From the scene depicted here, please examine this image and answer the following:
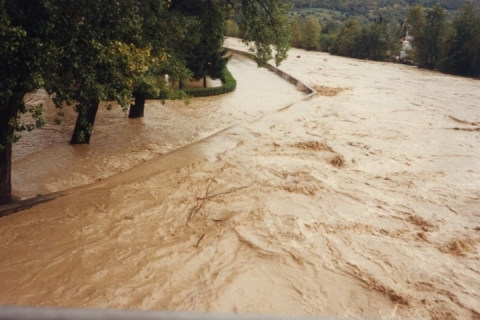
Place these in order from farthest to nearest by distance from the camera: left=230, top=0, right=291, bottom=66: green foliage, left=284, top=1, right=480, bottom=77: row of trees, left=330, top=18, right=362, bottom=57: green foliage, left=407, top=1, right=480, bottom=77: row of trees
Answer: left=330, top=18, right=362, bottom=57: green foliage < left=284, top=1, right=480, bottom=77: row of trees < left=407, top=1, right=480, bottom=77: row of trees < left=230, top=0, right=291, bottom=66: green foliage

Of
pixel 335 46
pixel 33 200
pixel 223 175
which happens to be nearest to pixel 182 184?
pixel 223 175

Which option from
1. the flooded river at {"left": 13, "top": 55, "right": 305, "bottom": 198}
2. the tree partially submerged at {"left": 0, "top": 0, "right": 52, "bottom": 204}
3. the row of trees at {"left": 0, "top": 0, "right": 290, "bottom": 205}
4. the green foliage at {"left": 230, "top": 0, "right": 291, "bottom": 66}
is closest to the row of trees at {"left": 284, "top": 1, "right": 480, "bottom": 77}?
the flooded river at {"left": 13, "top": 55, "right": 305, "bottom": 198}

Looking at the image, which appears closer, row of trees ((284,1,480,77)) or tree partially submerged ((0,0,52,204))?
tree partially submerged ((0,0,52,204))

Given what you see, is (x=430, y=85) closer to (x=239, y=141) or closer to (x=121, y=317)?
(x=239, y=141)

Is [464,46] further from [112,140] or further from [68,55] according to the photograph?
[68,55]

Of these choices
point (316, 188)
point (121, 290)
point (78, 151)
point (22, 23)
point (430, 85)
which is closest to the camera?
point (121, 290)

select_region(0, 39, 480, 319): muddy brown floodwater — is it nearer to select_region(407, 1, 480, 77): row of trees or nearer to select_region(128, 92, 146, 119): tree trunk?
select_region(128, 92, 146, 119): tree trunk
